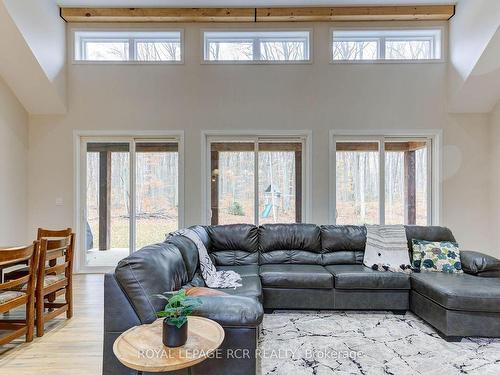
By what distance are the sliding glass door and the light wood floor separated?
5.86ft

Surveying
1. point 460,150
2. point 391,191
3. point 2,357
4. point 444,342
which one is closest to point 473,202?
point 460,150

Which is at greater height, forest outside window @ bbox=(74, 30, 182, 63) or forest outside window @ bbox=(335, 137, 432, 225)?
forest outside window @ bbox=(74, 30, 182, 63)

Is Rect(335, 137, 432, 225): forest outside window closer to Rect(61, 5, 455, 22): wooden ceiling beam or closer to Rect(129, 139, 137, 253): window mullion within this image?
Rect(61, 5, 455, 22): wooden ceiling beam

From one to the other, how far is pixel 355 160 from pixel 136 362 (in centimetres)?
461

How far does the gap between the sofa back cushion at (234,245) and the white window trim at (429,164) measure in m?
1.70

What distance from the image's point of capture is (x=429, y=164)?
512 cm

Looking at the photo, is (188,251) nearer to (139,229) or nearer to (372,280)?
(372,280)

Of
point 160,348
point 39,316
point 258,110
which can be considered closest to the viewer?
point 160,348

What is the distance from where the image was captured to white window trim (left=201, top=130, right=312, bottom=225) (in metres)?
5.03

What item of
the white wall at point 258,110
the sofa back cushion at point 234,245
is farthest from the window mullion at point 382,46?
the sofa back cushion at point 234,245

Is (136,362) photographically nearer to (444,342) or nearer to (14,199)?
(444,342)

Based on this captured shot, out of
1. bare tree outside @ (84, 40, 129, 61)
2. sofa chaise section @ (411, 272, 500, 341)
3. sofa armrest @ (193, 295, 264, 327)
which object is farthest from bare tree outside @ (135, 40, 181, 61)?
sofa chaise section @ (411, 272, 500, 341)

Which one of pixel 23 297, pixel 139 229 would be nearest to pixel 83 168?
pixel 139 229

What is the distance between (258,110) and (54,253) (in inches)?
137
